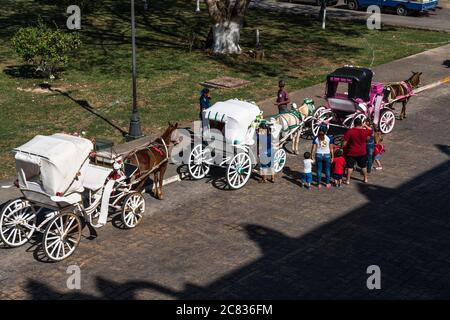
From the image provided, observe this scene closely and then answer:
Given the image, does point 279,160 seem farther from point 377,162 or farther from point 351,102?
point 351,102

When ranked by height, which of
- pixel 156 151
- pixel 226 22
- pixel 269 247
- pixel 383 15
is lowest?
pixel 269 247

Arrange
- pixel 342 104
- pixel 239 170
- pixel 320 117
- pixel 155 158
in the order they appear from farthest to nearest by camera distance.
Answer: pixel 320 117 → pixel 342 104 → pixel 239 170 → pixel 155 158

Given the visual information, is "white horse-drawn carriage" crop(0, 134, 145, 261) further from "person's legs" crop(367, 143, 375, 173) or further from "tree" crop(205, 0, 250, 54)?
"tree" crop(205, 0, 250, 54)

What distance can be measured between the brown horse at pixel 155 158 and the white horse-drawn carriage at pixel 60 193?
25.8 inches

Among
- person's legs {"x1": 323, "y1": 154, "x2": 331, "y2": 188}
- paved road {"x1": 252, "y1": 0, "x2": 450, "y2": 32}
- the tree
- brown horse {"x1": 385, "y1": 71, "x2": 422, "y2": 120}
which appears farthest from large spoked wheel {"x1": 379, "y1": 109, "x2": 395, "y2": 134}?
paved road {"x1": 252, "y1": 0, "x2": 450, "y2": 32}

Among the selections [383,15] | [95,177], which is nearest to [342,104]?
[95,177]

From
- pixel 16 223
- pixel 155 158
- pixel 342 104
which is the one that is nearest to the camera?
pixel 16 223

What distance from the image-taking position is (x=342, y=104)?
71.1 feet

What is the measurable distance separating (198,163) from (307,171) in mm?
2707

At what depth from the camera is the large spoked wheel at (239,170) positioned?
1811 cm

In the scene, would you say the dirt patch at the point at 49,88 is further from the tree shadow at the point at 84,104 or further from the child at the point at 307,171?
the child at the point at 307,171

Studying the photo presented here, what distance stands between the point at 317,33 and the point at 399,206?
67.8 feet

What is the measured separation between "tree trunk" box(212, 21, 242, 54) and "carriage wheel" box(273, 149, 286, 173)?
1300 cm

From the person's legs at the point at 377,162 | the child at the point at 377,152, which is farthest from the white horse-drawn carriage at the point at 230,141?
the person's legs at the point at 377,162
